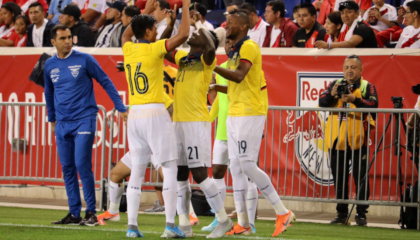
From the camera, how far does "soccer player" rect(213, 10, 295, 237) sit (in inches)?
270

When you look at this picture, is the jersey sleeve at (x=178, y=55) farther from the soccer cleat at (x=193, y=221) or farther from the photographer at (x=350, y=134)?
A: the photographer at (x=350, y=134)

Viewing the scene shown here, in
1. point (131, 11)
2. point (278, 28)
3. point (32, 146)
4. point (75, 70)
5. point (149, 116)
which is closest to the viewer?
point (149, 116)

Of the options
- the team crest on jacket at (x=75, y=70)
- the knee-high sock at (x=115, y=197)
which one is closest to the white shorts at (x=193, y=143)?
the team crest on jacket at (x=75, y=70)

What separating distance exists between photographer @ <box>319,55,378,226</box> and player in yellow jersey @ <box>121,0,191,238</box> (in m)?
3.34

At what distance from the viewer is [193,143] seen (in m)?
6.57

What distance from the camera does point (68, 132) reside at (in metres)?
7.78

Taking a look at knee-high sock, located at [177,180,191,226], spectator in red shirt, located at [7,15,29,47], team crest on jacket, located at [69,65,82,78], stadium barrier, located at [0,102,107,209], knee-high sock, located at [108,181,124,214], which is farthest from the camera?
spectator in red shirt, located at [7,15,29,47]

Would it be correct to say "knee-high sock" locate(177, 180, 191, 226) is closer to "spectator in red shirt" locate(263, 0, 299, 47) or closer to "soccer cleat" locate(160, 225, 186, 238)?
"soccer cleat" locate(160, 225, 186, 238)

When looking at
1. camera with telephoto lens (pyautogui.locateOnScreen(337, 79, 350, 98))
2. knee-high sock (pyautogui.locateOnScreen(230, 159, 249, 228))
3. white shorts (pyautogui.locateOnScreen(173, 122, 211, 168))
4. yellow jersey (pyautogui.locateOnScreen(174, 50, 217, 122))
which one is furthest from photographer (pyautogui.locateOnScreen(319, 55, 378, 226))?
white shorts (pyautogui.locateOnScreen(173, 122, 211, 168))

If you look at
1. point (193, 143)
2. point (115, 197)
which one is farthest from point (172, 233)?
point (115, 197)

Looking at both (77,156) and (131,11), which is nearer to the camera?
(77,156)

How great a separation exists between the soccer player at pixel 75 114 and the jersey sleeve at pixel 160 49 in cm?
138

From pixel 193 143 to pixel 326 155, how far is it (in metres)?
3.70

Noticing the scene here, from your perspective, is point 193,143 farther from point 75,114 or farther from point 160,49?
point 75,114
